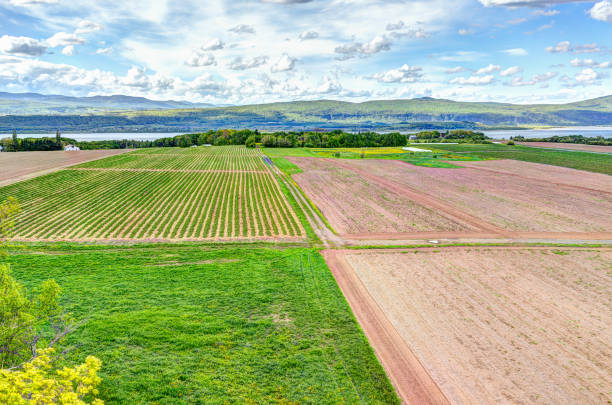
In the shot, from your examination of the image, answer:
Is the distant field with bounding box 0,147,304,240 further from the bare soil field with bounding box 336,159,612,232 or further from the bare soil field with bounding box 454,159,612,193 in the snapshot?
the bare soil field with bounding box 454,159,612,193

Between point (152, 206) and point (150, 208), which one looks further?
point (152, 206)

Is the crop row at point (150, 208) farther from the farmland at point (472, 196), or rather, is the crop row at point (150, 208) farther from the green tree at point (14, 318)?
the green tree at point (14, 318)

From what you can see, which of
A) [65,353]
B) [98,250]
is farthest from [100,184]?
[65,353]

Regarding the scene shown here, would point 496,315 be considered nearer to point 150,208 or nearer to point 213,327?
point 213,327

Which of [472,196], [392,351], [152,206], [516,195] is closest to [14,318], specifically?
[392,351]

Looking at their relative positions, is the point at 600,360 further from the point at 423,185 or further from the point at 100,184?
the point at 100,184

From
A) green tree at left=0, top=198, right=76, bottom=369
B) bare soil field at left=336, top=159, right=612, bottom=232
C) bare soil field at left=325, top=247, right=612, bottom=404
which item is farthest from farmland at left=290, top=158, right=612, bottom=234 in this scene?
green tree at left=0, top=198, right=76, bottom=369
